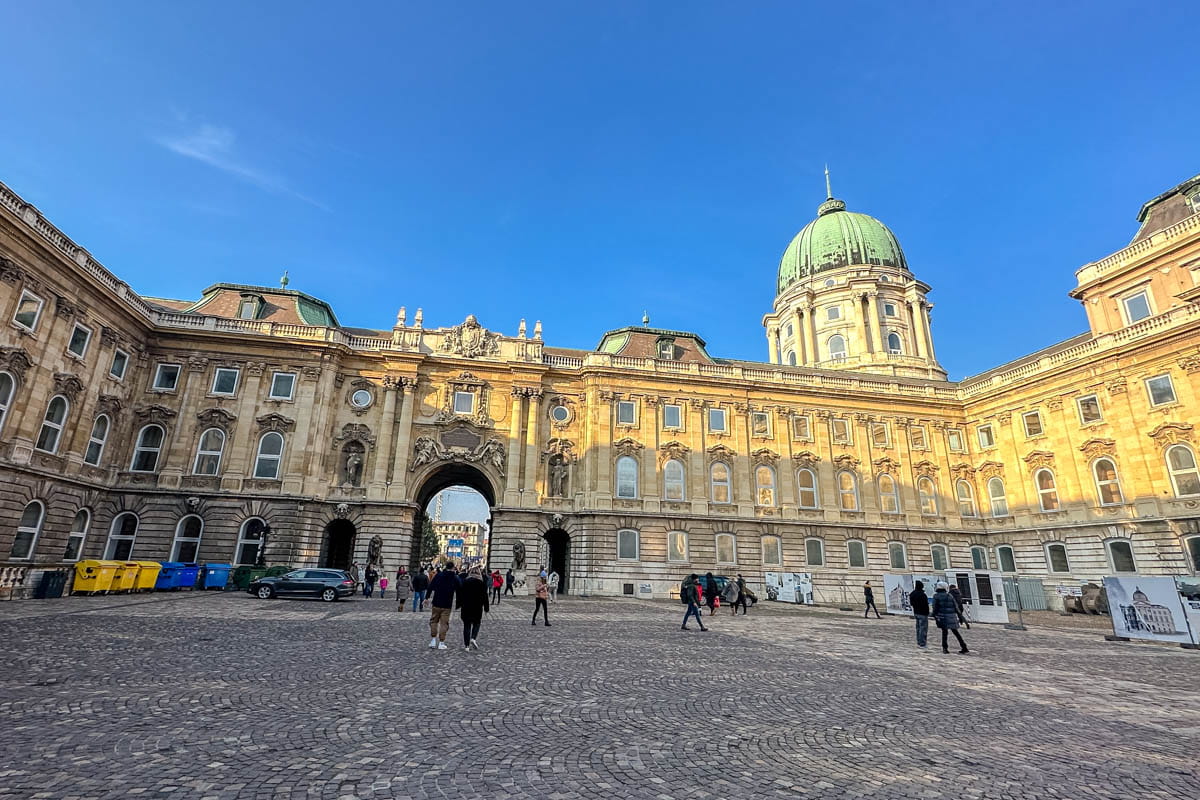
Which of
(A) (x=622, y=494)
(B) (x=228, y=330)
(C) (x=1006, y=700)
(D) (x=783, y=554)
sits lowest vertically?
(C) (x=1006, y=700)

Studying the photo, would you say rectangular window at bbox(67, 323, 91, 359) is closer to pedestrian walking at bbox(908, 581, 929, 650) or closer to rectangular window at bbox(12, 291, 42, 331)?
rectangular window at bbox(12, 291, 42, 331)

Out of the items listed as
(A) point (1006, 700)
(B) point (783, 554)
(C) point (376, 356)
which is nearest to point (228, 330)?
(C) point (376, 356)

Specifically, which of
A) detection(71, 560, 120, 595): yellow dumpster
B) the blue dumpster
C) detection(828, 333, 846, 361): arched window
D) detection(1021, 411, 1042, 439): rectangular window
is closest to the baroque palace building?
detection(1021, 411, 1042, 439): rectangular window

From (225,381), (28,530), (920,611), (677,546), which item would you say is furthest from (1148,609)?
(225,381)

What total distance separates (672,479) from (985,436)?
23625 mm

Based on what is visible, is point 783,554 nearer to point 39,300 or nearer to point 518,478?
point 518,478

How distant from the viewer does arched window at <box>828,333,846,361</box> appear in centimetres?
5899

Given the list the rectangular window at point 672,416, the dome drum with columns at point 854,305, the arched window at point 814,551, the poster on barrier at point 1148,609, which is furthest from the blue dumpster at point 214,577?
the dome drum with columns at point 854,305

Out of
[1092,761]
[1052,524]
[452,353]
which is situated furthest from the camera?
[452,353]

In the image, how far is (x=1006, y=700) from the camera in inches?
358

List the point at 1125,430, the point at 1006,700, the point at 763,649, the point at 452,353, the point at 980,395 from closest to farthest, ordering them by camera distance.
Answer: the point at 1006,700 < the point at 763,649 < the point at 1125,430 < the point at 452,353 < the point at 980,395

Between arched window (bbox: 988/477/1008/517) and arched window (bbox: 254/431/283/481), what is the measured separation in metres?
46.3

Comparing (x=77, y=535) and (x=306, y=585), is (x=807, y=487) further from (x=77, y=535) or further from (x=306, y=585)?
(x=77, y=535)

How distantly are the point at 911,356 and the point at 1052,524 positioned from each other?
25684 millimetres
